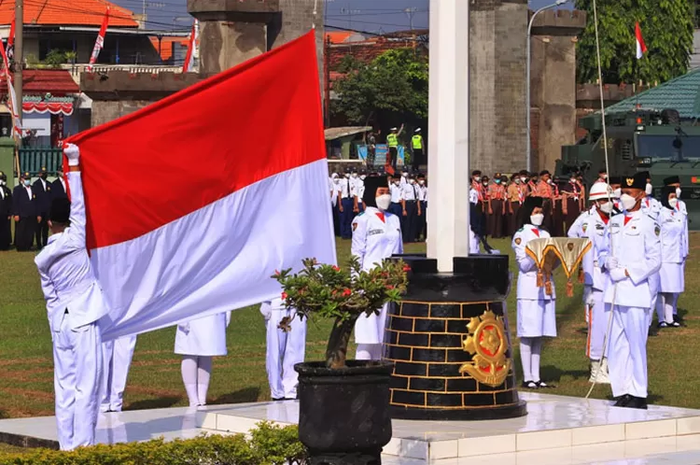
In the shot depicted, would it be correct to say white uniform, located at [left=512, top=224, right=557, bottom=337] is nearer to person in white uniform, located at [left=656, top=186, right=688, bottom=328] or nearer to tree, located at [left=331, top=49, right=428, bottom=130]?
person in white uniform, located at [left=656, top=186, right=688, bottom=328]

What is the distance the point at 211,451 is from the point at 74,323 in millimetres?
1699

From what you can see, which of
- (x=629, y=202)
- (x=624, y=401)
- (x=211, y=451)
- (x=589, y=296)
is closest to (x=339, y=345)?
(x=211, y=451)

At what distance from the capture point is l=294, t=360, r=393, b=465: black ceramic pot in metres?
7.99

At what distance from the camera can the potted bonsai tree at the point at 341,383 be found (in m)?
8.00

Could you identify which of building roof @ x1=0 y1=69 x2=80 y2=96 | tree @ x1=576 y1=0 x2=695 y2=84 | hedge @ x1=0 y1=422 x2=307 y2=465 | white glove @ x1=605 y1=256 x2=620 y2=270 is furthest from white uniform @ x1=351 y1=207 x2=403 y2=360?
building roof @ x1=0 y1=69 x2=80 y2=96

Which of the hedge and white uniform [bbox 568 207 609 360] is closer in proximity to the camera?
the hedge

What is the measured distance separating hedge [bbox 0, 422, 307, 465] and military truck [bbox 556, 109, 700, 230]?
26374 mm

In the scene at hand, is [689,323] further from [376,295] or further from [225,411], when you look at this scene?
[376,295]

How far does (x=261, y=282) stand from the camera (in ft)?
36.8

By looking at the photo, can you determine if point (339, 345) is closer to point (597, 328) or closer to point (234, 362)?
point (597, 328)

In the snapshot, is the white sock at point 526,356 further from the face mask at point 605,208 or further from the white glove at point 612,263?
the white glove at point 612,263

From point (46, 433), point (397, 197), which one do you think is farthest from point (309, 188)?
point (397, 197)

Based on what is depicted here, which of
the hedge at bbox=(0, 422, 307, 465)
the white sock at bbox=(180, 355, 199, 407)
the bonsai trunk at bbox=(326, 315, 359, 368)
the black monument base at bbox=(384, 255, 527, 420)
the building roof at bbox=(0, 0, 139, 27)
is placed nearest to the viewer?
the bonsai trunk at bbox=(326, 315, 359, 368)

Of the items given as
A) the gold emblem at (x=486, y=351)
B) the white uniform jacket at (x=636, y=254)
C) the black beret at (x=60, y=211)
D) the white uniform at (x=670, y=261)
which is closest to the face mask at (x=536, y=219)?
→ the white uniform jacket at (x=636, y=254)
